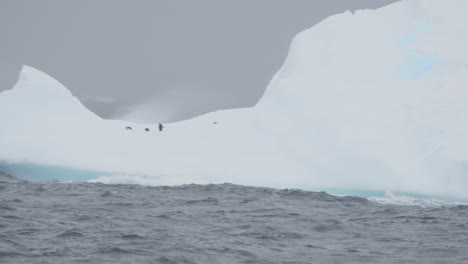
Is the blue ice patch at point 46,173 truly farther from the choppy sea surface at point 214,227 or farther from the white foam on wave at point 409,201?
the white foam on wave at point 409,201

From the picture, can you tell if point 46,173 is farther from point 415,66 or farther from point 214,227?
point 415,66

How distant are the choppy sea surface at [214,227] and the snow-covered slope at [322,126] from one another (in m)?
0.83

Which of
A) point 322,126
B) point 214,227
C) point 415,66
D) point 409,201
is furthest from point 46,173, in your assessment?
point 415,66

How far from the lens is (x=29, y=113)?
52.9 feet

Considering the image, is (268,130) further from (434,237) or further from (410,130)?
(434,237)

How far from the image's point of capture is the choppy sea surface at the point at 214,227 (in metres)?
8.06

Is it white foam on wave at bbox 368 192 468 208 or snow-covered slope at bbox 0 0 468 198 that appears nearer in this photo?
white foam on wave at bbox 368 192 468 208

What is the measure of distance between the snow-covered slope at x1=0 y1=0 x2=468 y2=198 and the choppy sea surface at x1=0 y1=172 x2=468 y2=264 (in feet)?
2.71

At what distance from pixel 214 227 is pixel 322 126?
577 centimetres

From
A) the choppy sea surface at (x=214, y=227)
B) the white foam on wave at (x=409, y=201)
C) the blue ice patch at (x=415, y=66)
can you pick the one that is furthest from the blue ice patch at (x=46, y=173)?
the blue ice patch at (x=415, y=66)

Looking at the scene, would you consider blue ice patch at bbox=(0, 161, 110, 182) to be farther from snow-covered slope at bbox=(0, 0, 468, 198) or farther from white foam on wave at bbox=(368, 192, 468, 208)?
white foam on wave at bbox=(368, 192, 468, 208)

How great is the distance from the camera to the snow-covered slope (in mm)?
14156

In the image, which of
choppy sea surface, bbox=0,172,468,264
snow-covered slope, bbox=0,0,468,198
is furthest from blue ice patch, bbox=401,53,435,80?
choppy sea surface, bbox=0,172,468,264

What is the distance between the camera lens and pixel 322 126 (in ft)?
49.2
